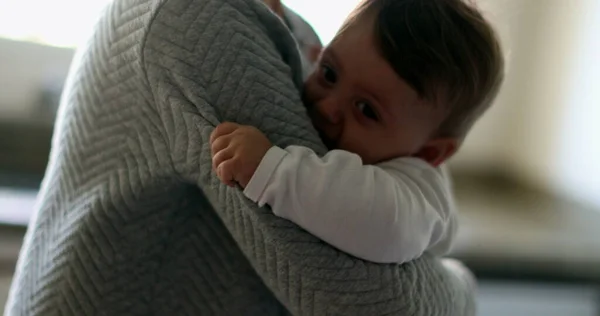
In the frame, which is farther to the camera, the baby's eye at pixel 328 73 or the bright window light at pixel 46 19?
the bright window light at pixel 46 19

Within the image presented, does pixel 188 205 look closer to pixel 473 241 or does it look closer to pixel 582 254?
pixel 473 241

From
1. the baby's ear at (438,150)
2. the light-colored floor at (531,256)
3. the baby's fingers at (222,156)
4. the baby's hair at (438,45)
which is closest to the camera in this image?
the baby's fingers at (222,156)

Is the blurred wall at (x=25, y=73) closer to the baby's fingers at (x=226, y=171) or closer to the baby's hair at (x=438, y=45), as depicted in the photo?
the baby's hair at (x=438, y=45)

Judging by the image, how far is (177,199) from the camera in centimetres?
63

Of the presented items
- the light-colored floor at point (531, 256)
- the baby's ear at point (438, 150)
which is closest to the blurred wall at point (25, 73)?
the light-colored floor at point (531, 256)

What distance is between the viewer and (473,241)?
1433 mm

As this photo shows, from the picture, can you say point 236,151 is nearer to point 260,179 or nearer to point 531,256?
point 260,179

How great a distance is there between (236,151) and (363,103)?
21 centimetres

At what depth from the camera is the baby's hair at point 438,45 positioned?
675 millimetres

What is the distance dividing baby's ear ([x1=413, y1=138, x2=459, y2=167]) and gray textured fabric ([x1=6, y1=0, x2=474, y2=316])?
0.15 meters

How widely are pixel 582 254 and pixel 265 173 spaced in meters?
1.14

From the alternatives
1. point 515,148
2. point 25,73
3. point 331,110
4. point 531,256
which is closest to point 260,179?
point 331,110

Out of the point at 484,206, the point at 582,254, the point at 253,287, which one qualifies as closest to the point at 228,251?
the point at 253,287

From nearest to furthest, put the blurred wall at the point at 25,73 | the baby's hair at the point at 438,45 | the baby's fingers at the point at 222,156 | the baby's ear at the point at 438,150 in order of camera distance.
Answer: the baby's fingers at the point at 222,156 → the baby's hair at the point at 438,45 → the baby's ear at the point at 438,150 → the blurred wall at the point at 25,73
